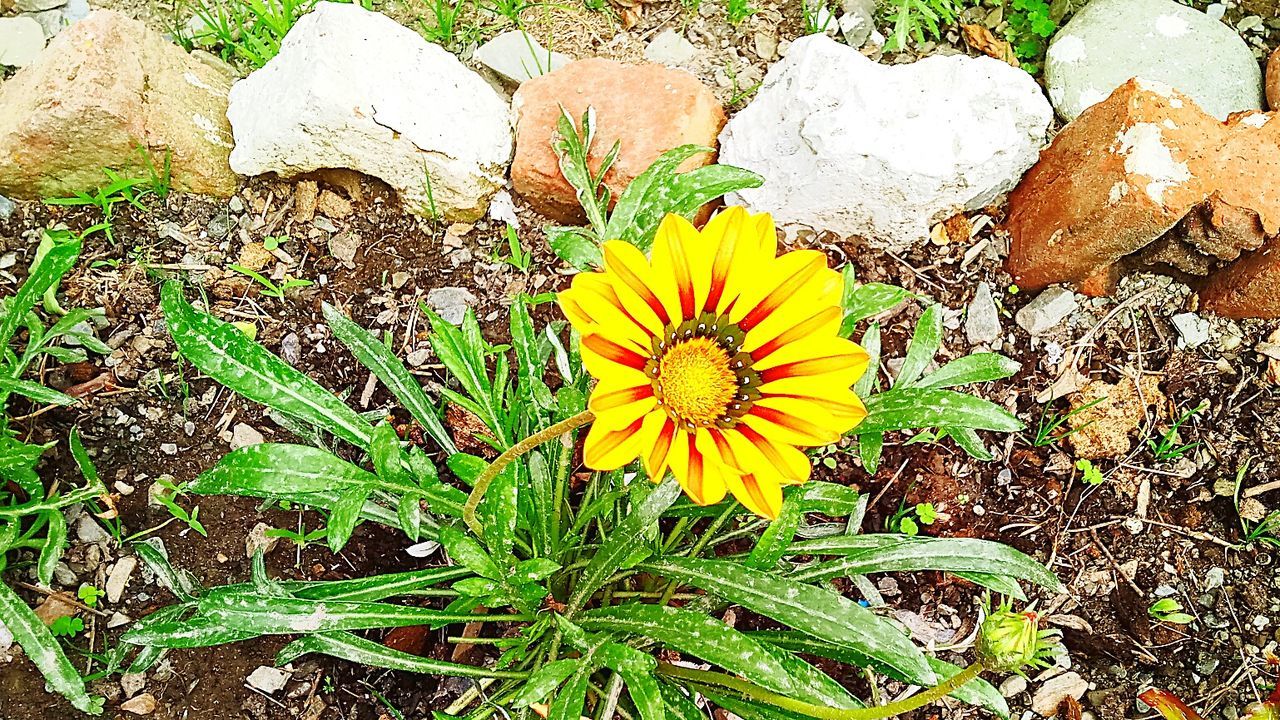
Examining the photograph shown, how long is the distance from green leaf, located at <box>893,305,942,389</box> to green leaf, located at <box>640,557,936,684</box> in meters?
0.47

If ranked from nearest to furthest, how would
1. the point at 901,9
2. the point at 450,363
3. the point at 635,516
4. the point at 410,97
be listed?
1. the point at 635,516
2. the point at 450,363
3. the point at 410,97
4. the point at 901,9

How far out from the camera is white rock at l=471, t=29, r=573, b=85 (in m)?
2.37

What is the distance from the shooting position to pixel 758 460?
1.18m

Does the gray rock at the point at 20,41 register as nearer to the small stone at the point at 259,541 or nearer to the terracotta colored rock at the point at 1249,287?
the small stone at the point at 259,541

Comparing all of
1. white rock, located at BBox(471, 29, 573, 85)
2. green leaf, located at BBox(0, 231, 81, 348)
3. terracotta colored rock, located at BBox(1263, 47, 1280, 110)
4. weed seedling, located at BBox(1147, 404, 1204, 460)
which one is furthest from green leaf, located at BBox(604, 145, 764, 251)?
terracotta colored rock, located at BBox(1263, 47, 1280, 110)

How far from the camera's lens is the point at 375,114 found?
6.64 feet

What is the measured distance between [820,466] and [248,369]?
1.16 m

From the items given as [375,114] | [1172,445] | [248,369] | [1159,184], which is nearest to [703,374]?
[248,369]

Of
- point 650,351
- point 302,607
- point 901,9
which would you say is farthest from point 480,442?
point 901,9

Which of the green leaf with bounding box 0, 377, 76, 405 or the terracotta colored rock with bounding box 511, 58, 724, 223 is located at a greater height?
the terracotta colored rock with bounding box 511, 58, 724, 223

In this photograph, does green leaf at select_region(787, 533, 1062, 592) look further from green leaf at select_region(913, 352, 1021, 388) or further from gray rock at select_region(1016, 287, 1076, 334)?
gray rock at select_region(1016, 287, 1076, 334)

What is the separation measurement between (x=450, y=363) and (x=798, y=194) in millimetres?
866

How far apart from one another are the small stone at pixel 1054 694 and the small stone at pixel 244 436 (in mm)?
1670

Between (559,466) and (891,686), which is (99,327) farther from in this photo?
(891,686)
